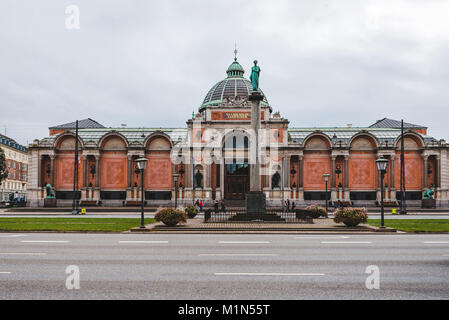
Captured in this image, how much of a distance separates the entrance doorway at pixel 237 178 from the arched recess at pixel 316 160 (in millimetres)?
9714

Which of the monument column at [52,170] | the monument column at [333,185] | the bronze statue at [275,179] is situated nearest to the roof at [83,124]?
the monument column at [52,170]

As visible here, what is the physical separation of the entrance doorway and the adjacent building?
51895 millimetres

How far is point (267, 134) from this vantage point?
61062mm

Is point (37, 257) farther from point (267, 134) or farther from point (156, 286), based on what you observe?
point (267, 134)

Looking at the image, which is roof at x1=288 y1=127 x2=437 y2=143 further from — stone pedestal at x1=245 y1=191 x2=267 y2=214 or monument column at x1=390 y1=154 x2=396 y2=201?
stone pedestal at x1=245 y1=191 x2=267 y2=214

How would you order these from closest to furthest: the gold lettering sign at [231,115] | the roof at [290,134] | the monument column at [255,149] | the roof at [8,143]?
the monument column at [255,149], the gold lettering sign at [231,115], the roof at [290,134], the roof at [8,143]

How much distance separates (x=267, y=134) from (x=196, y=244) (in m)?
46.5

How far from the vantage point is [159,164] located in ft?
205

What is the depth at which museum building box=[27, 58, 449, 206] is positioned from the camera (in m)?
60.4

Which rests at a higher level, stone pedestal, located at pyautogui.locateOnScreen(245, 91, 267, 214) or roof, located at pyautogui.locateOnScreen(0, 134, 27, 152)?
roof, located at pyautogui.locateOnScreen(0, 134, 27, 152)

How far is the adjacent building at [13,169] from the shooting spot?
84.1m

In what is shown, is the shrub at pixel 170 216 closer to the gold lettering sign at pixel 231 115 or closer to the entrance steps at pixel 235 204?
the entrance steps at pixel 235 204

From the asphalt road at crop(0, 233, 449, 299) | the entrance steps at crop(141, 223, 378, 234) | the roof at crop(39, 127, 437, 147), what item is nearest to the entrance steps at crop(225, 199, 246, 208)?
the roof at crop(39, 127, 437, 147)
